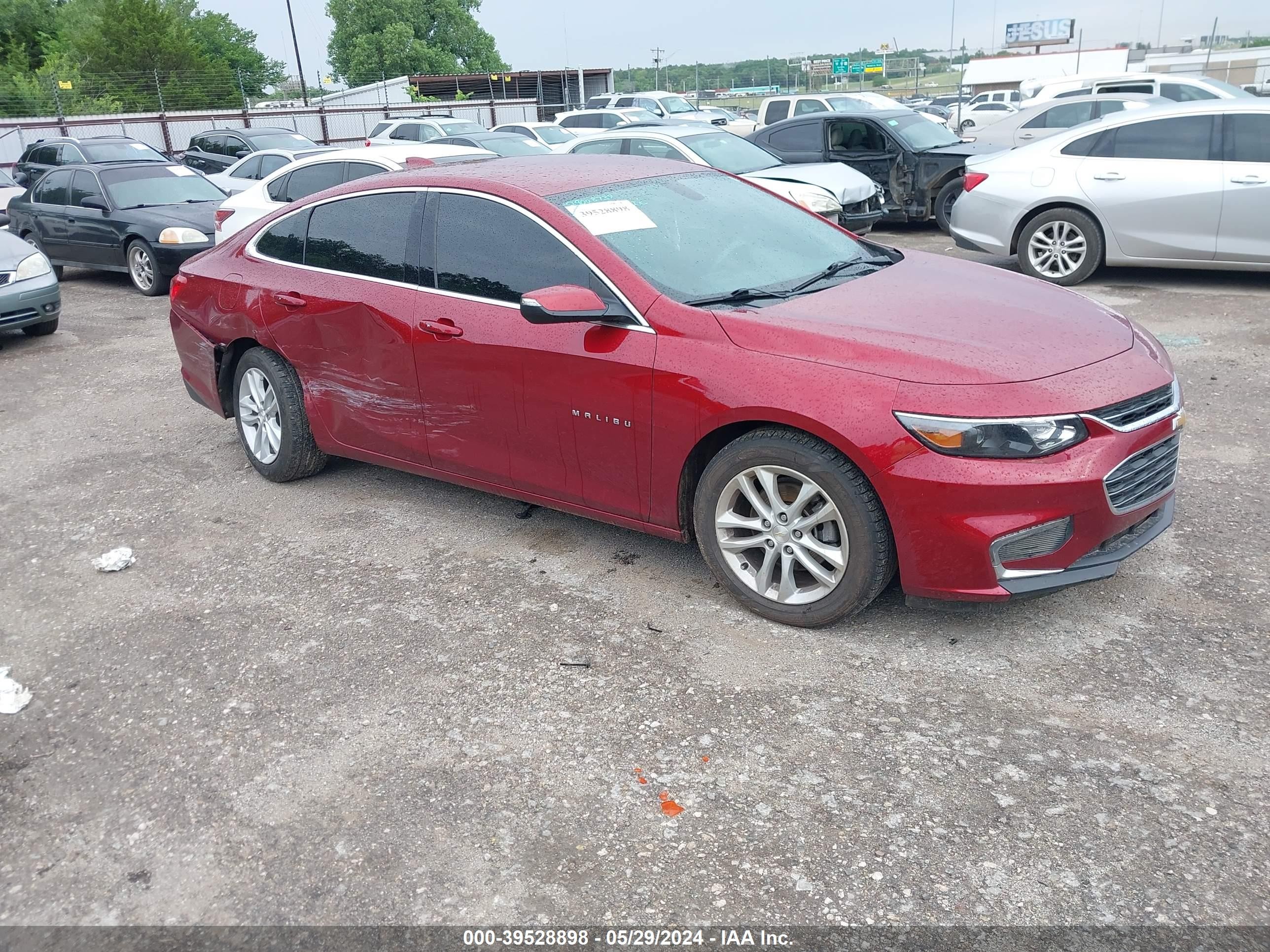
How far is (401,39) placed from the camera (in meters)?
85.8

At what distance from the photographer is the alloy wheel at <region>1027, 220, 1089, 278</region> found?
9.36 metres

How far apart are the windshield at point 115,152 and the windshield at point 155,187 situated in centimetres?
498

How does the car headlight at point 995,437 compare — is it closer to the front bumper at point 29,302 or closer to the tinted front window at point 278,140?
the front bumper at point 29,302

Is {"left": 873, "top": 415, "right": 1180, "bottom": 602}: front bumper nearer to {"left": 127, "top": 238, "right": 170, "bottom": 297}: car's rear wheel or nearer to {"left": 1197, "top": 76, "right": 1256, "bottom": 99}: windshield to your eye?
{"left": 127, "top": 238, "right": 170, "bottom": 297}: car's rear wheel

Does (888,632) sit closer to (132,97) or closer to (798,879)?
(798,879)

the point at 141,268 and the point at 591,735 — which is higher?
the point at 141,268

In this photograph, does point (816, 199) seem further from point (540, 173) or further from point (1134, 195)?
point (540, 173)

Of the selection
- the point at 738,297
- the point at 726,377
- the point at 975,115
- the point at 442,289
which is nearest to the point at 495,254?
the point at 442,289

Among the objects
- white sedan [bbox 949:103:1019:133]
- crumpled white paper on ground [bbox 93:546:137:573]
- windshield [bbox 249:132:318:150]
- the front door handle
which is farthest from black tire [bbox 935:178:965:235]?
white sedan [bbox 949:103:1019:133]

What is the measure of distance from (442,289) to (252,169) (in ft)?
39.4

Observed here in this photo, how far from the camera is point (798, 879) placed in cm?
267

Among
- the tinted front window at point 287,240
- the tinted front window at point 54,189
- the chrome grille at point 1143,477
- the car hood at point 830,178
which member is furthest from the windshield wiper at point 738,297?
the tinted front window at point 54,189

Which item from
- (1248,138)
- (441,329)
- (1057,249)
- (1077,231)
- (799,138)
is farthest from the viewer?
(799,138)

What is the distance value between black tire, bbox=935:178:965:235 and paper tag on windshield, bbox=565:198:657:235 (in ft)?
30.9
